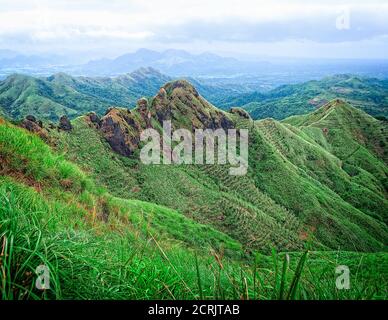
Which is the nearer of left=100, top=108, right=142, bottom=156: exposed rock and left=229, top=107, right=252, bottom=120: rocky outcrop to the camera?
left=100, top=108, right=142, bottom=156: exposed rock

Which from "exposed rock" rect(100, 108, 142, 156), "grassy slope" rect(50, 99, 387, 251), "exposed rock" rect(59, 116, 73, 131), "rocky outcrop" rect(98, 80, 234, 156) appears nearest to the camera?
"grassy slope" rect(50, 99, 387, 251)

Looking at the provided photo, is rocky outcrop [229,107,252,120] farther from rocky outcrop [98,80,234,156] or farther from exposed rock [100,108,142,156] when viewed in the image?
exposed rock [100,108,142,156]

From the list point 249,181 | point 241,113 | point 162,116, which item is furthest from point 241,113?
point 249,181

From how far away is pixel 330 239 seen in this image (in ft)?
262

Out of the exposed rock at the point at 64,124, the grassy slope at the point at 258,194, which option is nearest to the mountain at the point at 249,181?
the grassy slope at the point at 258,194

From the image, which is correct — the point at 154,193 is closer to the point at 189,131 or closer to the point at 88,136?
the point at 88,136

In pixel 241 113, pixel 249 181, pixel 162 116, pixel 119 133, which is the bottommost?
pixel 249 181

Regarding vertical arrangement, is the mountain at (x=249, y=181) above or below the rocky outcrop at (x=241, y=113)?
below

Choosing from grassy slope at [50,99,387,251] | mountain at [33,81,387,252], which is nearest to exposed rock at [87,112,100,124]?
mountain at [33,81,387,252]

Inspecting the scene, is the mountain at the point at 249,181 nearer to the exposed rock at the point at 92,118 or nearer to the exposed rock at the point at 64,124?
the exposed rock at the point at 92,118

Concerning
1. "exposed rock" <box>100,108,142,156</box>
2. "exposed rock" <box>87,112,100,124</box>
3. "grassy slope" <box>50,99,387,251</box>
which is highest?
"exposed rock" <box>87,112,100,124</box>

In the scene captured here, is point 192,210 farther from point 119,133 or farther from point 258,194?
point 119,133

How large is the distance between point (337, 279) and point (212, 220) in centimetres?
7033

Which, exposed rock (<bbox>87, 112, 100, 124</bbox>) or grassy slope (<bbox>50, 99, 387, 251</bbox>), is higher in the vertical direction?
exposed rock (<bbox>87, 112, 100, 124</bbox>)
